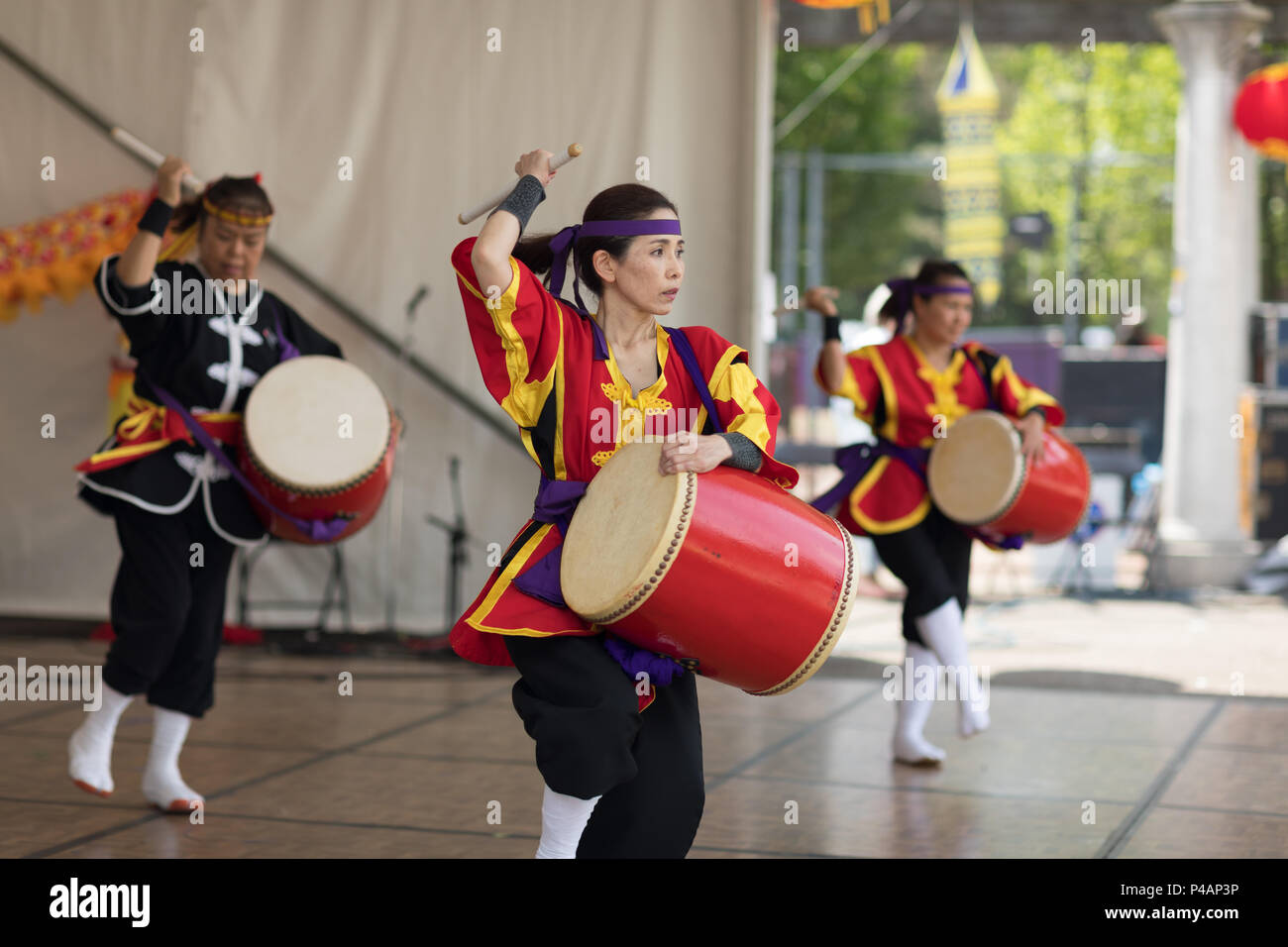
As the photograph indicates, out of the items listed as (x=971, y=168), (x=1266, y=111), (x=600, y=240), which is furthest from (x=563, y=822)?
(x=971, y=168)


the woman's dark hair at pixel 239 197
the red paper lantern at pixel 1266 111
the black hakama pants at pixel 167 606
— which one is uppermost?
the red paper lantern at pixel 1266 111

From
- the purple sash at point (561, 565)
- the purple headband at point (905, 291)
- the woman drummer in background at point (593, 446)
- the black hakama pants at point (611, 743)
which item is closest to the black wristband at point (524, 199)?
the woman drummer in background at point (593, 446)

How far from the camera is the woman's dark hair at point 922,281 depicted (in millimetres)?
4684

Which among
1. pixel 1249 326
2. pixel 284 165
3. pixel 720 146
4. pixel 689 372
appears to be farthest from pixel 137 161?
pixel 1249 326

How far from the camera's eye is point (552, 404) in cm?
264

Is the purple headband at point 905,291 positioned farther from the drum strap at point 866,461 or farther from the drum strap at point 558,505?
the drum strap at point 558,505

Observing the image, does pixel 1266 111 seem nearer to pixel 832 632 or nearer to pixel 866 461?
pixel 866 461

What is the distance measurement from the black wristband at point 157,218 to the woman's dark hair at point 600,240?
117 cm

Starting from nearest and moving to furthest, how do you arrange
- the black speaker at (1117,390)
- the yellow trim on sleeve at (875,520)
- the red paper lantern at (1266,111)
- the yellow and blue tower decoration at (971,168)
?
the yellow trim on sleeve at (875,520), the red paper lantern at (1266,111), the black speaker at (1117,390), the yellow and blue tower decoration at (971,168)

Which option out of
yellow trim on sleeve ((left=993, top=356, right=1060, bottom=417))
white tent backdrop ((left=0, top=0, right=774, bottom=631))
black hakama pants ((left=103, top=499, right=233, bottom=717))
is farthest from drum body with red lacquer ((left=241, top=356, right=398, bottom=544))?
white tent backdrop ((left=0, top=0, right=774, bottom=631))

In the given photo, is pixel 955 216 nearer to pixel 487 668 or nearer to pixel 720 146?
pixel 720 146

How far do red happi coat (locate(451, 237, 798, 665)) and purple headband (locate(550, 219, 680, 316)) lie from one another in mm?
91

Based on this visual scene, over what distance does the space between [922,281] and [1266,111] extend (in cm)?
517

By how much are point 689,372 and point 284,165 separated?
4.07m
